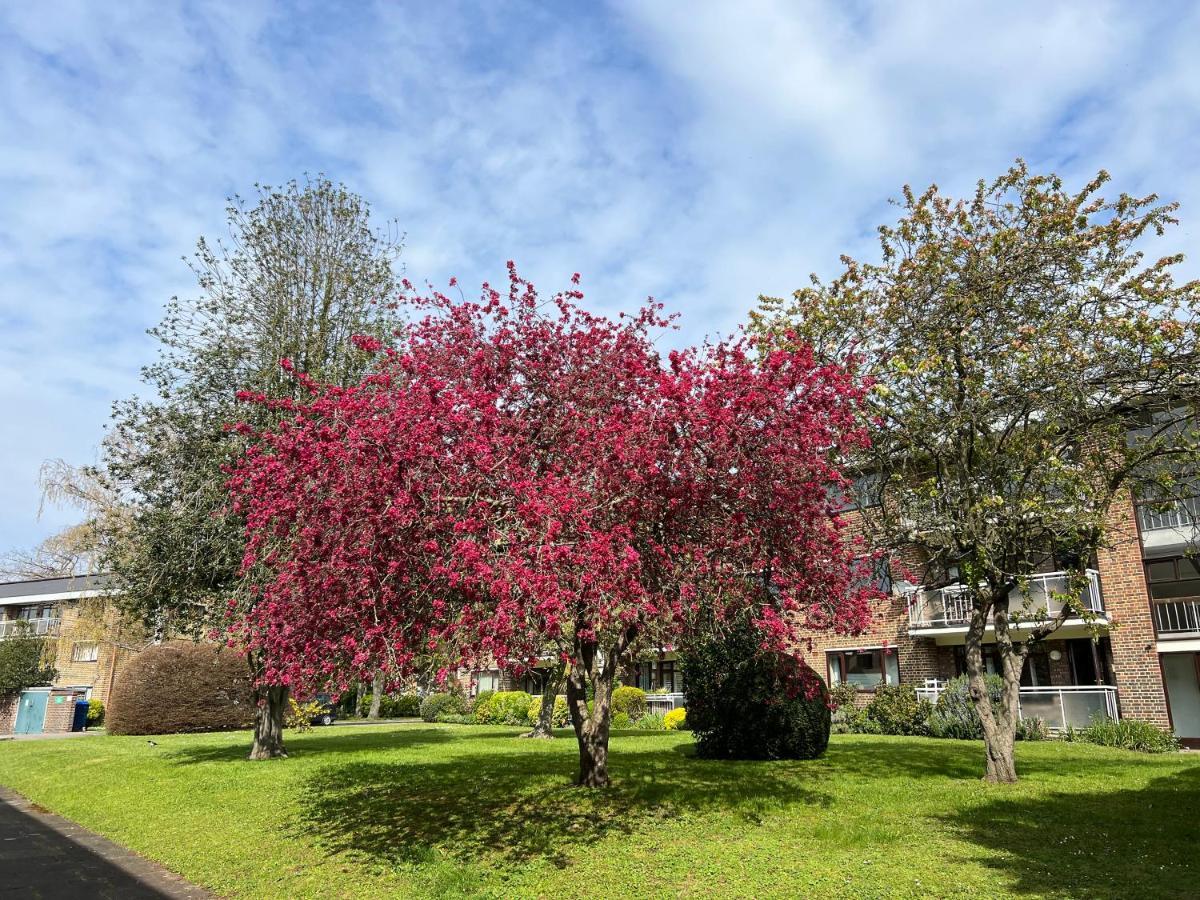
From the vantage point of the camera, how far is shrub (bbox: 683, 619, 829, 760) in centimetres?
1488

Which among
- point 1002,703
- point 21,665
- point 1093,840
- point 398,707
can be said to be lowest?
point 398,707

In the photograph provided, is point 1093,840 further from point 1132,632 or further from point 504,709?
point 504,709

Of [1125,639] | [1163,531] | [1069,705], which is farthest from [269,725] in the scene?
[1163,531]

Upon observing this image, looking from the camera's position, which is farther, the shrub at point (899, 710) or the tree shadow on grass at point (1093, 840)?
the shrub at point (899, 710)

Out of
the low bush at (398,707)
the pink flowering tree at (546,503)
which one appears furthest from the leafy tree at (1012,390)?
the low bush at (398,707)

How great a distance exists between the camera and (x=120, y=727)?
29.6 meters

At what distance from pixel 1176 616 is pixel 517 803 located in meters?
19.9

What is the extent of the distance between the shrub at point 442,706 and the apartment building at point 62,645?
45.3 ft

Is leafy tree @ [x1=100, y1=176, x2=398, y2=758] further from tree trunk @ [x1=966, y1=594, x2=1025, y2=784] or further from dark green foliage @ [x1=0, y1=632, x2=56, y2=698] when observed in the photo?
dark green foliage @ [x1=0, y1=632, x2=56, y2=698]

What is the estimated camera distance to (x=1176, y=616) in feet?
70.2

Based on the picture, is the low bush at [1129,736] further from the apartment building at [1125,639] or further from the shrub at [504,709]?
the shrub at [504,709]

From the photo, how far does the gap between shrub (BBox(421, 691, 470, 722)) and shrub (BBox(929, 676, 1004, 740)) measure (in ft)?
72.2

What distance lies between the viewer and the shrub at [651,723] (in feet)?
90.3

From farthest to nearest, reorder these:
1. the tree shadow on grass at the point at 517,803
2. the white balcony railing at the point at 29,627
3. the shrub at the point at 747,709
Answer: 1. the white balcony railing at the point at 29,627
2. the shrub at the point at 747,709
3. the tree shadow on grass at the point at 517,803
